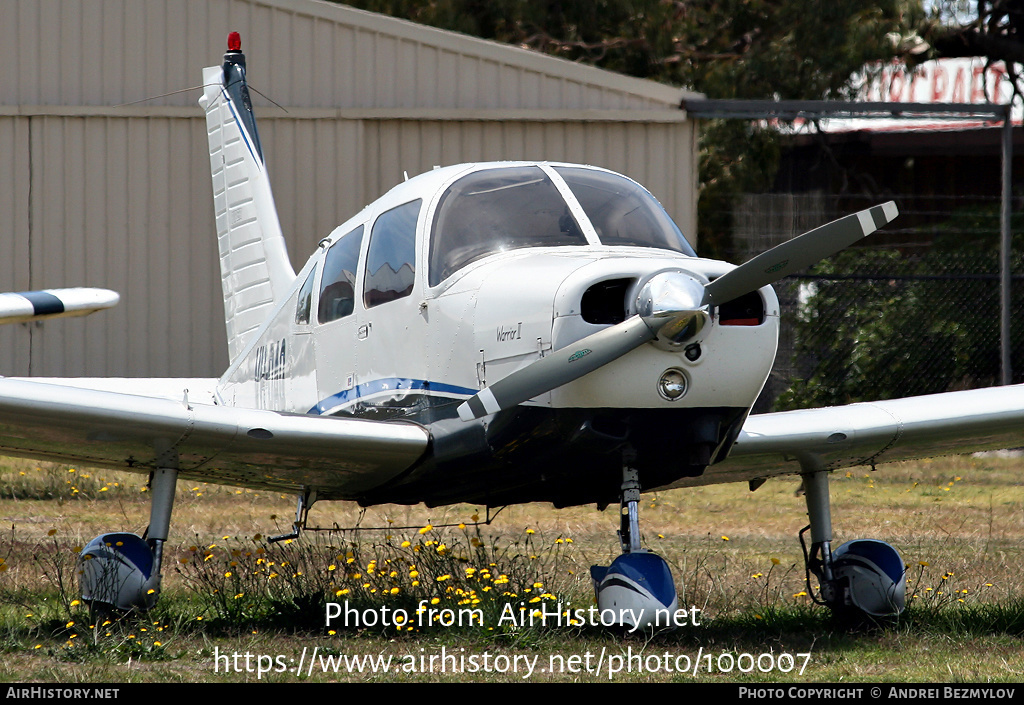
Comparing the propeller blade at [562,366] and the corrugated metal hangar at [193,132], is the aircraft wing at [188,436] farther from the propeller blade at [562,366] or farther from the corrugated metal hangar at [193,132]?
the corrugated metal hangar at [193,132]

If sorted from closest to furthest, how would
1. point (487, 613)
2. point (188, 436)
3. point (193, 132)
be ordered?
point (487, 613)
point (188, 436)
point (193, 132)

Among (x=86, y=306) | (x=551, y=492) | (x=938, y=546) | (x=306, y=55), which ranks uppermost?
(x=306, y=55)

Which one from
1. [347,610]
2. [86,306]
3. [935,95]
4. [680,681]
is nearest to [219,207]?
[86,306]

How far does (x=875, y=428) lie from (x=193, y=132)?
10.6m

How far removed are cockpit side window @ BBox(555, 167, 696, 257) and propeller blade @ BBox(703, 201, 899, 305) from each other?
100 cm

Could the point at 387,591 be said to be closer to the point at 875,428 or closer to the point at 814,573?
the point at 814,573

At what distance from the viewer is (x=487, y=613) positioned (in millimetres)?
5629

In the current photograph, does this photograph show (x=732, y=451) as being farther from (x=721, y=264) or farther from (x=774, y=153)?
(x=774, y=153)

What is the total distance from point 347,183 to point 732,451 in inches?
370

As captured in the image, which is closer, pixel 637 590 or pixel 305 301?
pixel 637 590

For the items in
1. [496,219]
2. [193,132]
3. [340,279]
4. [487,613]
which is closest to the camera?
[487,613]

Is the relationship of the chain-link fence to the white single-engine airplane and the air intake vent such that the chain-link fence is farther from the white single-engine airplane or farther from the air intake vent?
the air intake vent

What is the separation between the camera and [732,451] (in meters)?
6.49

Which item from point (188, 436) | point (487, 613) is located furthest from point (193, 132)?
point (487, 613)
